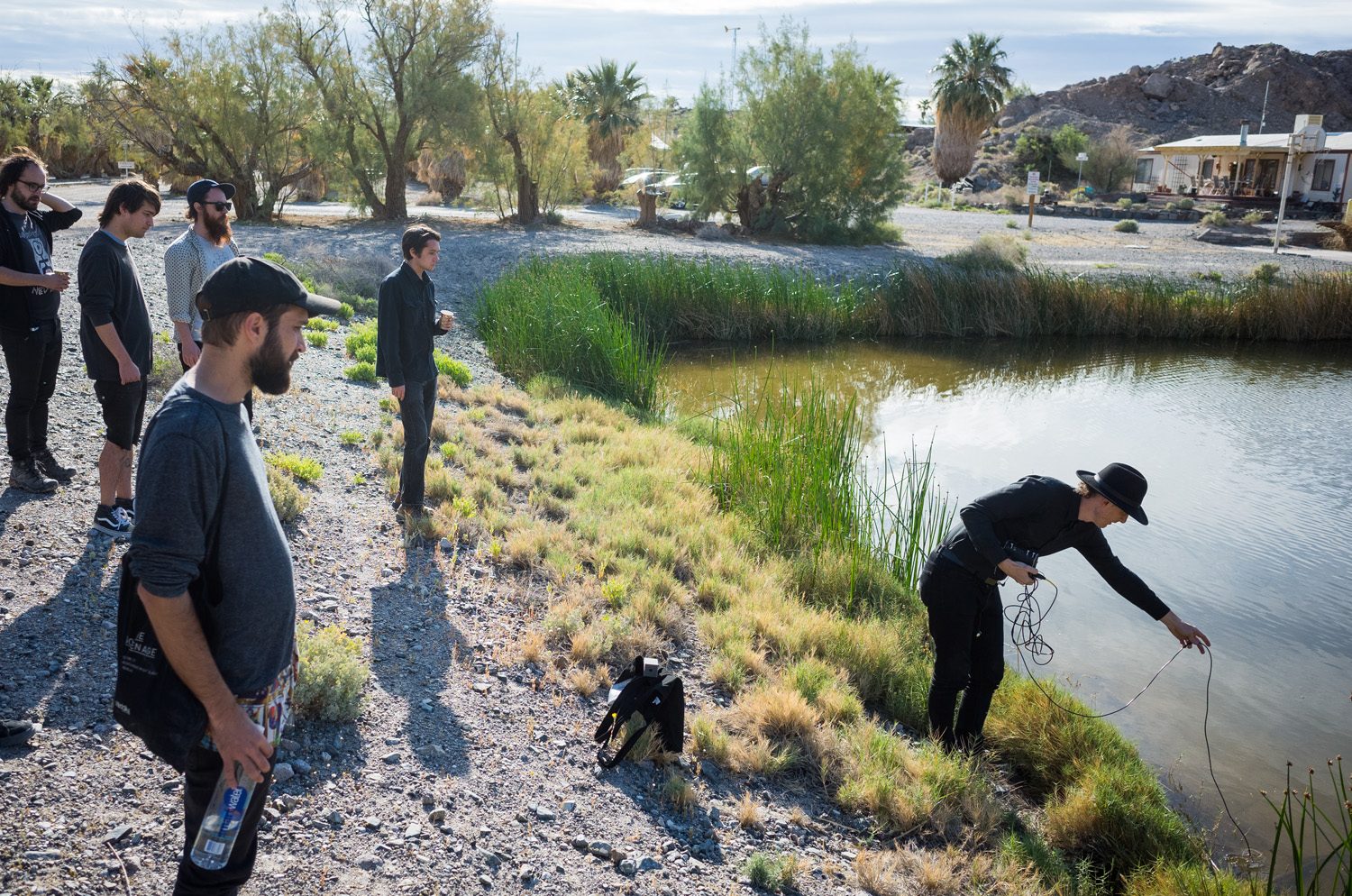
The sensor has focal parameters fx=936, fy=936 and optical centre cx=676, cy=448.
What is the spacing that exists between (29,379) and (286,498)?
1474 millimetres

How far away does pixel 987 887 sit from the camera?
3.66 meters

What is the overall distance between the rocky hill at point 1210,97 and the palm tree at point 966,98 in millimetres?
28861

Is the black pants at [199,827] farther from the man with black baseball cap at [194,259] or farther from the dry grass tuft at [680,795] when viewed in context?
the man with black baseball cap at [194,259]

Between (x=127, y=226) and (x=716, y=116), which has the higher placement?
(x=716, y=116)

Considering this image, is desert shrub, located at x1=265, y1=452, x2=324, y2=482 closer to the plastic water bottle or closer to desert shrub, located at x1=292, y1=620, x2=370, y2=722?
desert shrub, located at x1=292, y1=620, x2=370, y2=722

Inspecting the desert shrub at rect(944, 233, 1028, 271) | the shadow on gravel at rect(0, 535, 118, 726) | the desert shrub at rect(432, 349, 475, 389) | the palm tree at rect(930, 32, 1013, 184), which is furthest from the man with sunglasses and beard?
the palm tree at rect(930, 32, 1013, 184)

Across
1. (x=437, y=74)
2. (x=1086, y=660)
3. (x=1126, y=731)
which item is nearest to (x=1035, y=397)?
(x=1086, y=660)

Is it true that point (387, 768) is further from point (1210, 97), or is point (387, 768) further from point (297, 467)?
point (1210, 97)

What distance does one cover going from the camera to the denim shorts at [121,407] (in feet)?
15.5

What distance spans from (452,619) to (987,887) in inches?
116

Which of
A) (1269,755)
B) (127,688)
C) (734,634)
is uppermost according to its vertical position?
(127,688)

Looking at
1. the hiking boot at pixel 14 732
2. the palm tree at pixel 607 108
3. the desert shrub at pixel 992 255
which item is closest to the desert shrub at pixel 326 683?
the hiking boot at pixel 14 732

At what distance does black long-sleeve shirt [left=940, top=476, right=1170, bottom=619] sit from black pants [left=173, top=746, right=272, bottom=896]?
292 centimetres

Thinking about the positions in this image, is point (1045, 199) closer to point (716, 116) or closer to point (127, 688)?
point (716, 116)
